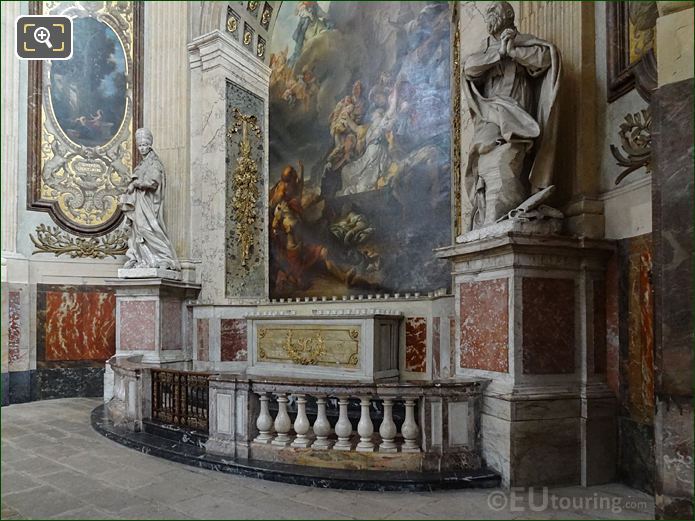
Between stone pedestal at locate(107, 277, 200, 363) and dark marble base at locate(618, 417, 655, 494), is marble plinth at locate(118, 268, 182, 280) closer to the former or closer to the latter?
stone pedestal at locate(107, 277, 200, 363)

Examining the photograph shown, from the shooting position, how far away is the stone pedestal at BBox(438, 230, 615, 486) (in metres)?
4.10

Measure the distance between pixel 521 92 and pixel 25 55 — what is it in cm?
438

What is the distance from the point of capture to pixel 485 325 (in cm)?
448

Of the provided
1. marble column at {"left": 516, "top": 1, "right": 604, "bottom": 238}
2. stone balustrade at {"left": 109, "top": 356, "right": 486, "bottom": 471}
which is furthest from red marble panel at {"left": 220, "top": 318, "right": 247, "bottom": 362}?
marble column at {"left": 516, "top": 1, "right": 604, "bottom": 238}

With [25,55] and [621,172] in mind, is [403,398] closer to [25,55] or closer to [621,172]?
[621,172]

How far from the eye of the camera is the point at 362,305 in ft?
24.5

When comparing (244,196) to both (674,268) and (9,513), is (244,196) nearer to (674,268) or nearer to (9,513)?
(9,513)

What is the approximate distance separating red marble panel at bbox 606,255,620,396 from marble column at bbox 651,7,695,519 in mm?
1166

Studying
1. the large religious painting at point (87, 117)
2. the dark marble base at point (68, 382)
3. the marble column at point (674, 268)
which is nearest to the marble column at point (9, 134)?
the large religious painting at point (87, 117)

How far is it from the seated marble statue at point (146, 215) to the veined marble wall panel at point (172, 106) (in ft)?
1.76

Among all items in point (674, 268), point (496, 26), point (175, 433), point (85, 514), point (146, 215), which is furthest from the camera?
point (146, 215)

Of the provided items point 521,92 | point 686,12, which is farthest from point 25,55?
point 686,12

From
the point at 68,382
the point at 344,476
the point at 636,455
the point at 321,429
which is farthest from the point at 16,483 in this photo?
the point at 636,455

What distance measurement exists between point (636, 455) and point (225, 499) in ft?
10.2
